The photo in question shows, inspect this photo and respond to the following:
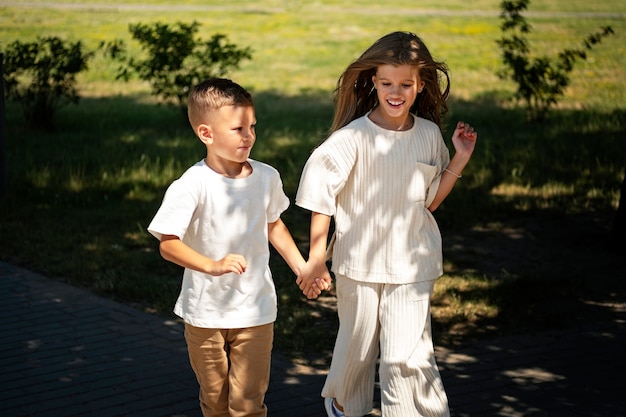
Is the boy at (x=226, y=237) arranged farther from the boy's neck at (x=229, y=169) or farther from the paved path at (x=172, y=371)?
the paved path at (x=172, y=371)

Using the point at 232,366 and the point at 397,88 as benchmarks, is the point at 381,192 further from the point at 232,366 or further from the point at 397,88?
the point at 232,366

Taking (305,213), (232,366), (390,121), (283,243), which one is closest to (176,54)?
(305,213)

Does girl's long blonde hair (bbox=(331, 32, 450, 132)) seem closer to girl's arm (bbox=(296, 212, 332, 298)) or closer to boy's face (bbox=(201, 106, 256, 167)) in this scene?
girl's arm (bbox=(296, 212, 332, 298))

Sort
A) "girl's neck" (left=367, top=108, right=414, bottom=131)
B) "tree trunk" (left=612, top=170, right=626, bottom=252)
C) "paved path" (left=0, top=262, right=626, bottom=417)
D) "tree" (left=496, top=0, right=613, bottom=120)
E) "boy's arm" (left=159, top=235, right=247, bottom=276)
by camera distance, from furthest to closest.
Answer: "tree" (left=496, top=0, right=613, bottom=120) → "tree trunk" (left=612, top=170, right=626, bottom=252) → "paved path" (left=0, top=262, right=626, bottom=417) → "girl's neck" (left=367, top=108, right=414, bottom=131) → "boy's arm" (left=159, top=235, right=247, bottom=276)

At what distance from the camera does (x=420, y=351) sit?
173 inches

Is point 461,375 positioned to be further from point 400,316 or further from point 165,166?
point 165,166

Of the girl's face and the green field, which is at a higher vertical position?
the girl's face

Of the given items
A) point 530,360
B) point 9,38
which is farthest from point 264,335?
point 9,38

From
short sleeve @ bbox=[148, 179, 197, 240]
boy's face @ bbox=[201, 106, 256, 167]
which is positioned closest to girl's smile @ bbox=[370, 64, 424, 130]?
boy's face @ bbox=[201, 106, 256, 167]

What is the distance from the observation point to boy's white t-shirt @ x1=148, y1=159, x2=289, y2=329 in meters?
3.94

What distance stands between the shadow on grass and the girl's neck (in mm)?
435

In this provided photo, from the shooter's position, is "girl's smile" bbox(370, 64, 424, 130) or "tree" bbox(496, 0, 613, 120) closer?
"girl's smile" bbox(370, 64, 424, 130)

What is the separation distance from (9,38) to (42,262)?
40.2ft

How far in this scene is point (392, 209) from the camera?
173 inches
